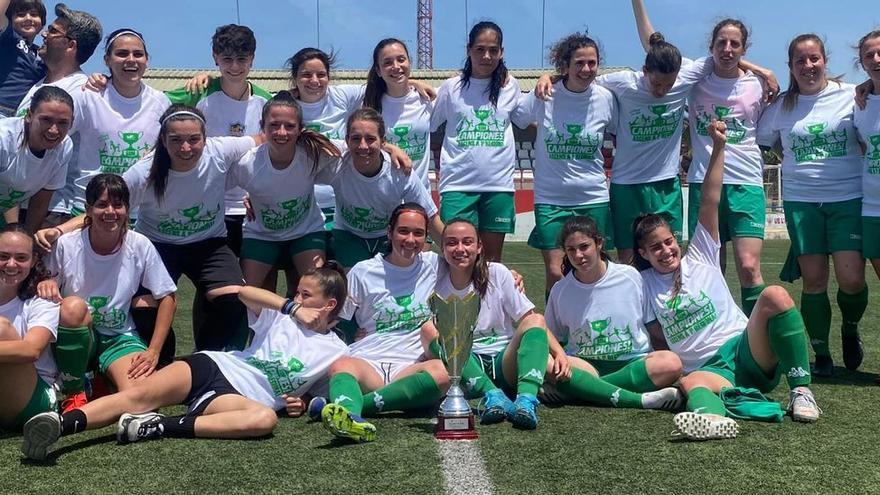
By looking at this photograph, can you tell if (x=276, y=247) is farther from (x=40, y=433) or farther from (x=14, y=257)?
(x=40, y=433)

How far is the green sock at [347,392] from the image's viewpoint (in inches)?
145

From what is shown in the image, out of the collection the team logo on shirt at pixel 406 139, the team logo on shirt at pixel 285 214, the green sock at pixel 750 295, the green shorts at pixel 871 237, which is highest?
the team logo on shirt at pixel 406 139

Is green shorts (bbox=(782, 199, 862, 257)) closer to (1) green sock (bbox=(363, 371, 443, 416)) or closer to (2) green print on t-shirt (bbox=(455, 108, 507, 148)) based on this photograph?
(2) green print on t-shirt (bbox=(455, 108, 507, 148))

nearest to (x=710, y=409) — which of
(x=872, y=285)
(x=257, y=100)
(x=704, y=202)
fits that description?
(x=704, y=202)

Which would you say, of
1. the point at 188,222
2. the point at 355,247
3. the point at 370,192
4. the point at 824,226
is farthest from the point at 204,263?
the point at 824,226

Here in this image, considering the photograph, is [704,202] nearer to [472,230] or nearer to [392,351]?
[472,230]

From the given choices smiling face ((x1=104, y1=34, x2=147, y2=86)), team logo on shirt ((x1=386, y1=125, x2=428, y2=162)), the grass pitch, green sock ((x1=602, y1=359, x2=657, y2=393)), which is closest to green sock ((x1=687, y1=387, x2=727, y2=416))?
the grass pitch

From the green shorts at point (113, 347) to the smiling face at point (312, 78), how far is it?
2014mm

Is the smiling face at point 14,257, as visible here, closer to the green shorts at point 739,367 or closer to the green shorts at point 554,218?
the green shorts at point 554,218

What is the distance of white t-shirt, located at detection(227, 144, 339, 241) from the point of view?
505cm

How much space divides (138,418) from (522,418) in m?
1.56

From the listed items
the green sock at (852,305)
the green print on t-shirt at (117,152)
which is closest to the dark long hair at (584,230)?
the green sock at (852,305)

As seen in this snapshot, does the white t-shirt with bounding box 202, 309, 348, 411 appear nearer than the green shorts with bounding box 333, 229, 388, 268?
Yes

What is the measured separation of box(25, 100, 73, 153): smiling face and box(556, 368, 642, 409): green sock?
2859mm
